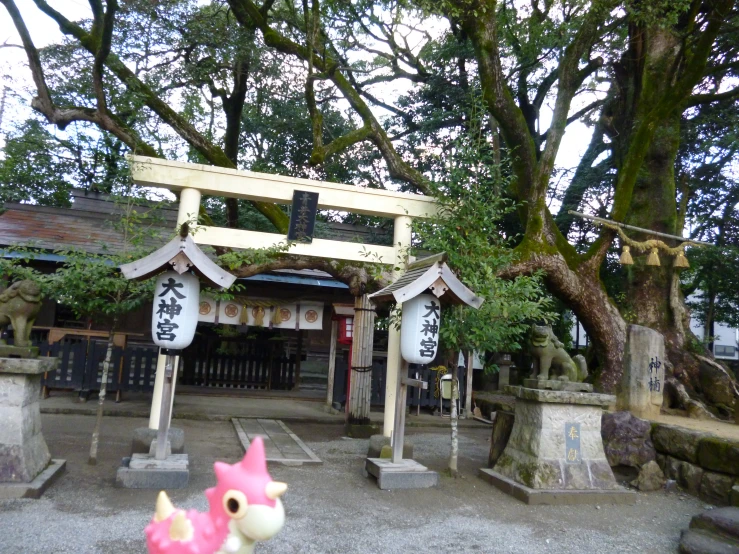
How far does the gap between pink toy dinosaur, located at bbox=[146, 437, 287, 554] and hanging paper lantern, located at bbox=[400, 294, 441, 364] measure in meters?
4.01

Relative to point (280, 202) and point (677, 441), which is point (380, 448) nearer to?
point (677, 441)

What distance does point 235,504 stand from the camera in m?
2.59

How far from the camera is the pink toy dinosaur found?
2.53m

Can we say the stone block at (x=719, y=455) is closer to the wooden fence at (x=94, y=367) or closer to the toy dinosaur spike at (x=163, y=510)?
the toy dinosaur spike at (x=163, y=510)

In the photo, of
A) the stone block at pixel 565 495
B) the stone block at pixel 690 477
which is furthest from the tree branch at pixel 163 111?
the stone block at pixel 690 477

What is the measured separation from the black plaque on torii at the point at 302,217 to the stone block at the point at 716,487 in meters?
6.16

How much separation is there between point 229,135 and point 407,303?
8.59 metres

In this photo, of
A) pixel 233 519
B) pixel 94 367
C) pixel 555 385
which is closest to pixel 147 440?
pixel 233 519

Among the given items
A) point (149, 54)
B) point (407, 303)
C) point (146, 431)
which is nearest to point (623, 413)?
point (407, 303)

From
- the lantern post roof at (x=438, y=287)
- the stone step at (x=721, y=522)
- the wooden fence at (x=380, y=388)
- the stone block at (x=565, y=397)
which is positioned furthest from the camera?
the wooden fence at (x=380, y=388)

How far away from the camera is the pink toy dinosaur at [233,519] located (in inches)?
99.7

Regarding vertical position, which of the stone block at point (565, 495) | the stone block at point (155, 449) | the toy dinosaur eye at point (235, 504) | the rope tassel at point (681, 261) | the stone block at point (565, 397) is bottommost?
the stone block at point (565, 495)

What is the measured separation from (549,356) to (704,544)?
2637mm

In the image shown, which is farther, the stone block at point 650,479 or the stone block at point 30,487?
the stone block at point 650,479
